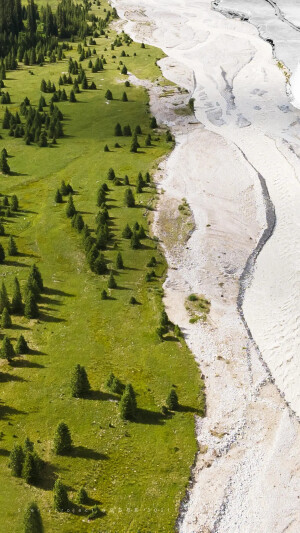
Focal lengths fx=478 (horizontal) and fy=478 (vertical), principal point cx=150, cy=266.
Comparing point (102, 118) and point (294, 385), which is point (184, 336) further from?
point (102, 118)

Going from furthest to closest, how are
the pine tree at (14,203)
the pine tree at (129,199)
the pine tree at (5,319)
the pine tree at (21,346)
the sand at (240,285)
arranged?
the pine tree at (129,199)
the pine tree at (14,203)
the pine tree at (5,319)
the pine tree at (21,346)
the sand at (240,285)

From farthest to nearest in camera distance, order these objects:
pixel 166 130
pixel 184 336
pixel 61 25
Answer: pixel 61 25, pixel 166 130, pixel 184 336

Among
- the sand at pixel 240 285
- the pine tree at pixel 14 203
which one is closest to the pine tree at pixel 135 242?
the sand at pixel 240 285

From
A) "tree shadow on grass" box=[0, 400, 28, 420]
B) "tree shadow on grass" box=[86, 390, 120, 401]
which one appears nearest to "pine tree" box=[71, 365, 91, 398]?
"tree shadow on grass" box=[86, 390, 120, 401]

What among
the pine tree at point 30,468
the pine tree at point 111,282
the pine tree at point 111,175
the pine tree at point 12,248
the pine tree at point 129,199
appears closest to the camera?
the pine tree at point 30,468

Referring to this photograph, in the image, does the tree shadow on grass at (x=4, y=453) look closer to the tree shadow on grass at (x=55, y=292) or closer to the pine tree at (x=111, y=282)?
the tree shadow on grass at (x=55, y=292)

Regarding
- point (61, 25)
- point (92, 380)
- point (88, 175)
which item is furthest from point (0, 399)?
point (61, 25)

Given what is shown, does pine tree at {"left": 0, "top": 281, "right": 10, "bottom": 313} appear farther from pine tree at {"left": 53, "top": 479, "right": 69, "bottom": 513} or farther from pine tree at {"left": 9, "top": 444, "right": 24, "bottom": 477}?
pine tree at {"left": 53, "top": 479, "right": 69, "bottom": 513}
